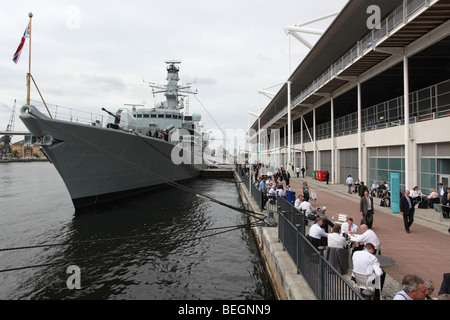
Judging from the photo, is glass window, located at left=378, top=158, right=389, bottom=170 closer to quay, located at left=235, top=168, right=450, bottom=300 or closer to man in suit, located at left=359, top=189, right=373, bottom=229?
quay, located at left=235, top=168, right=450, bottom=300

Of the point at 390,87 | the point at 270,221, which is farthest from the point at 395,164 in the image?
the point at 270,221

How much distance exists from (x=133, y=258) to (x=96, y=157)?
9.01m

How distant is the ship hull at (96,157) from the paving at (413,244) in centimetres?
742

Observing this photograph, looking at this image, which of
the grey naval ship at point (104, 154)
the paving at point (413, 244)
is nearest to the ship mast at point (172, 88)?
the grey naval ship at point (104, 154)

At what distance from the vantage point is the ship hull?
1292 centimetres

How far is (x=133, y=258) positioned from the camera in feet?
27.4

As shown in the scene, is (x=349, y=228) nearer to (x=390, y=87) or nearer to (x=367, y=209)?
(x=367, y=209)

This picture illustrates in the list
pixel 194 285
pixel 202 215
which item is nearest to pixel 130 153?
pixel 202 215

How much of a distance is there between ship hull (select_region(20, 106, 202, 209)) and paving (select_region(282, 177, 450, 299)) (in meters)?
7.42

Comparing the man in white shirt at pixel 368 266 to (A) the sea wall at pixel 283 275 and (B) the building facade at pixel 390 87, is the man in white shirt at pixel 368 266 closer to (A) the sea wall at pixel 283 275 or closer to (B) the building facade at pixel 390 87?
(A) the sea wall at pixel 283 275

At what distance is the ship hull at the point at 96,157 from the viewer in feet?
42.4

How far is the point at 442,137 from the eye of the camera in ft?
36.7

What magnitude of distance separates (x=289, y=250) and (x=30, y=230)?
36.6 feet
